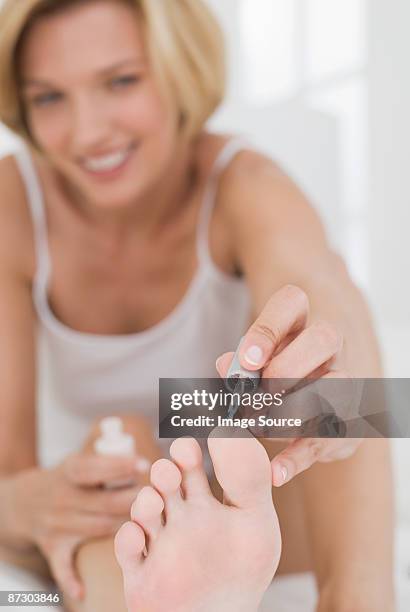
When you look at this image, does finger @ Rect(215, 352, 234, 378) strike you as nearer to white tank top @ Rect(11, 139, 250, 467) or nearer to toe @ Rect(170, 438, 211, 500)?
toe @ Rect(170, 438, 211, 500)

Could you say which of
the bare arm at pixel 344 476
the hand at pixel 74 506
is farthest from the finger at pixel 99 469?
the bare arm at pixel 344 476

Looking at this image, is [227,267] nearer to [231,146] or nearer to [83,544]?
[231,146]

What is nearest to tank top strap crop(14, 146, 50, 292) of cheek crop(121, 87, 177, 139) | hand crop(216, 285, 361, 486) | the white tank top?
the white tank top

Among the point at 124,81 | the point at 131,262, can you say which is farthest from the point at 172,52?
the point at 131,262

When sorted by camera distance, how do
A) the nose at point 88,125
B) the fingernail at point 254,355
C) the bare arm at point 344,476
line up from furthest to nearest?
the nose at point 88,125 < the bare arm at point 344,476 < the fingernail at point 254,355

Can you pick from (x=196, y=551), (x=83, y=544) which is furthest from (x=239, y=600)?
(x=83, y=544)

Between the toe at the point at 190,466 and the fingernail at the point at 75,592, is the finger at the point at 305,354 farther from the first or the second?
the fingernail at the point at 75,592

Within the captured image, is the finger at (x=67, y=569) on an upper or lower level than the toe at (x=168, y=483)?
lower
